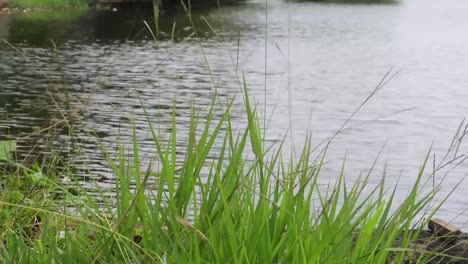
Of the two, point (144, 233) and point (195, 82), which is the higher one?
point (144, 233)

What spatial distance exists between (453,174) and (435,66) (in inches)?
595

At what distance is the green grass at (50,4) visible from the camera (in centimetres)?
4431

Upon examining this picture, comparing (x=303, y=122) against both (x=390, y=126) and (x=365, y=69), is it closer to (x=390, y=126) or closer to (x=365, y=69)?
(x=390, y=126)

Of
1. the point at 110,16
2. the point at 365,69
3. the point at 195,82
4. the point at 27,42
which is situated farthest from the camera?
the point at 110,16

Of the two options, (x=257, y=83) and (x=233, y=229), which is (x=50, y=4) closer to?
(x=257, y=83)

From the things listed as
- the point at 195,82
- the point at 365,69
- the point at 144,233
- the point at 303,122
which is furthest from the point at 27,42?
the point at 144,233

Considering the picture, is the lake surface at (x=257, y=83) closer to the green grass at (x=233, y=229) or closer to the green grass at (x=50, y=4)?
the green grass at (x=233, y=229)

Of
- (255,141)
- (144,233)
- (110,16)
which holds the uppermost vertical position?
(255,141)

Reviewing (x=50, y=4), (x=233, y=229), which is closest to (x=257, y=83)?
(x=233, y=229)

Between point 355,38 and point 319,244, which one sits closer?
point 319,244

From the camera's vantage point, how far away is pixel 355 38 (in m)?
34.8

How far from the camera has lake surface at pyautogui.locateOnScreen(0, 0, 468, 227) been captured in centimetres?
641

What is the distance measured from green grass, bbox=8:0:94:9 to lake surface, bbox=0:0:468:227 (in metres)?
Result: 2.49

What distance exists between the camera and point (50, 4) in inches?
1820
